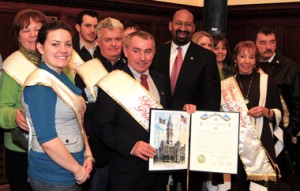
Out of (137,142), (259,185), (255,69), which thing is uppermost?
(255,69)

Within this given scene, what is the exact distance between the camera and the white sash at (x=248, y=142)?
3180 millimetres

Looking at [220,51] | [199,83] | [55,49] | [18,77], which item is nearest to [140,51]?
[55,49]

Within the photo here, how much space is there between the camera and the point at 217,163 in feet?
8.00

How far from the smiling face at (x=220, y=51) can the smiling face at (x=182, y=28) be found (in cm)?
41

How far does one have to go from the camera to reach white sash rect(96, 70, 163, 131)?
235cm

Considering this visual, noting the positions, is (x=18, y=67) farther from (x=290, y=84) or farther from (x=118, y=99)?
(x=290, y=84)

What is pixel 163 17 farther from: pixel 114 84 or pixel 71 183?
pixel 71 183

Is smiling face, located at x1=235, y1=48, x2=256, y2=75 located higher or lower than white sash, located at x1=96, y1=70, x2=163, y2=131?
higher

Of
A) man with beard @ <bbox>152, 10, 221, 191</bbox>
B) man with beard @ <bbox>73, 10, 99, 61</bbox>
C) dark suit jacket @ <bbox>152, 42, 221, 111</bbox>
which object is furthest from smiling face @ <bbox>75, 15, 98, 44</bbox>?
dark suit jacket @ <bbox>152, 42, 221, 111</bbox>

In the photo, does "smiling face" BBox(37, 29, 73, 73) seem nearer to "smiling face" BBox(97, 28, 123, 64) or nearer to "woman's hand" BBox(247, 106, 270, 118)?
"smiling face" BBox(97, 28, 123, 64)

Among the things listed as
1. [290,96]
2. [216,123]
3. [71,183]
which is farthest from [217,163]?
[290,96]

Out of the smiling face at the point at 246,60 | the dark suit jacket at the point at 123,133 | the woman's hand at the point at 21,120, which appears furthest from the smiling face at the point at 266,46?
the woman's hand at the point at 21,120

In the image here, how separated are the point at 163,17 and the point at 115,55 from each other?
10.6 ft

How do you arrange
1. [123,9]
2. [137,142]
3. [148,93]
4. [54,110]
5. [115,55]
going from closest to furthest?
1. [54,110]
2. [137,142]
3. [148,93]
4. [115,55]
5. [123,9]
